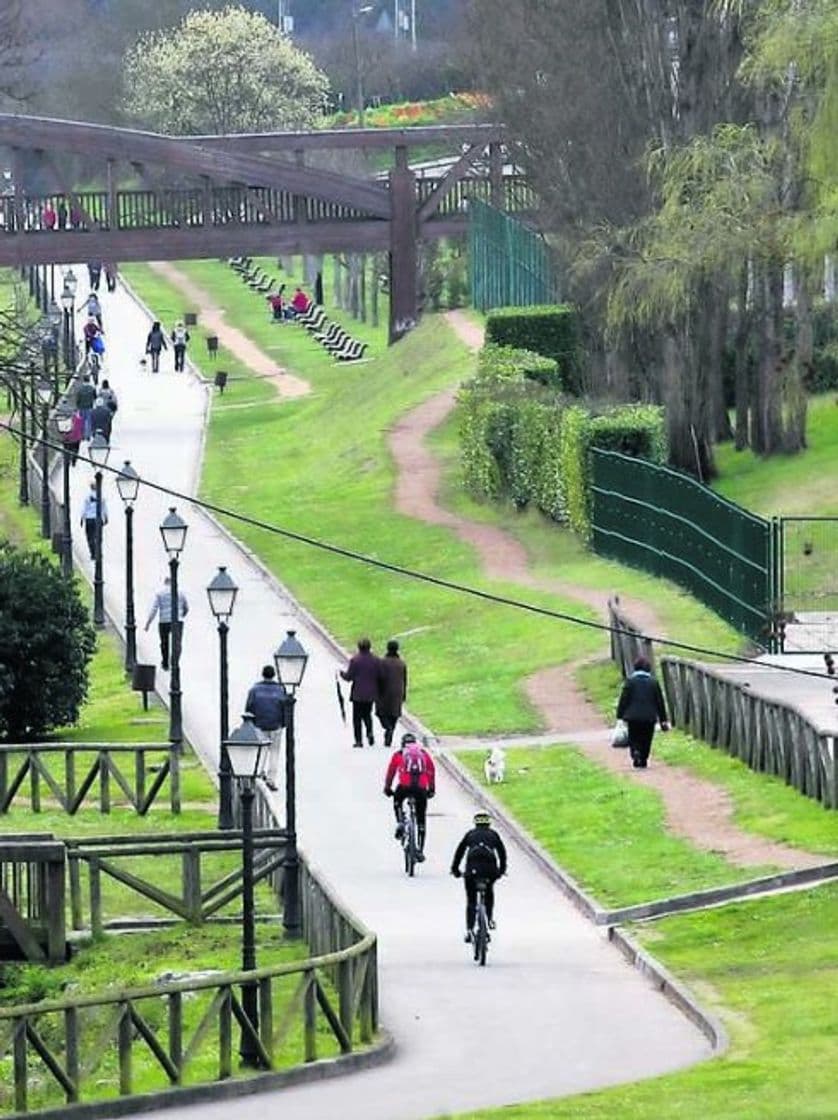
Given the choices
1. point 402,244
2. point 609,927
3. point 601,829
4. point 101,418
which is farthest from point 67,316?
point 609,927

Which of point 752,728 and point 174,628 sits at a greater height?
point 174,628

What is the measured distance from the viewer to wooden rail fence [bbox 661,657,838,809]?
1374 inches

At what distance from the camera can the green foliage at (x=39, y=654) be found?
140 feet

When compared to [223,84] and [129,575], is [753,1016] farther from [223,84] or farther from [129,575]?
[223,84]

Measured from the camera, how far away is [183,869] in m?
32.4

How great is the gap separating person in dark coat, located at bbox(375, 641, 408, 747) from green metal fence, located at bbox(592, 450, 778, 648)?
23.2ft

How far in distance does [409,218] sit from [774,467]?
24.6 meters

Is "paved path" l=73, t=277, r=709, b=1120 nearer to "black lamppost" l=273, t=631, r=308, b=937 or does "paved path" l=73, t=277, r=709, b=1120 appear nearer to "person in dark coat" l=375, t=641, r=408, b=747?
"person in dark coat" l=375, t=641, r=408, b=747

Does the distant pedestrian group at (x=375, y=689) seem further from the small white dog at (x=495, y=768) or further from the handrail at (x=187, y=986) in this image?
the handrail at (x=187, y=986)

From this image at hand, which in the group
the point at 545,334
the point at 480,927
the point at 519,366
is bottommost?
the point at 480,927

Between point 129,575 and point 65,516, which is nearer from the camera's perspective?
point 129,575

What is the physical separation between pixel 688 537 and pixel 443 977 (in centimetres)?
2110

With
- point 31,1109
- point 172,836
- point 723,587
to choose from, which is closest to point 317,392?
point 723,587

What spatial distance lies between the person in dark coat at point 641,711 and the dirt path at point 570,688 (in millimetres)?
255
